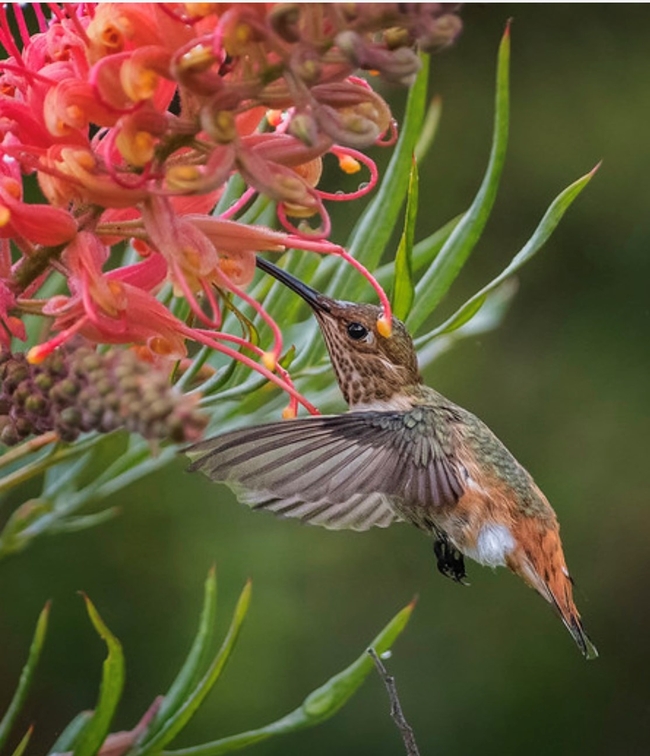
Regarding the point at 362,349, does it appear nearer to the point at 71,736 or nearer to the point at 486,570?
the point at 71,736

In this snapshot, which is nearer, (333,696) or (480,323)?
(333,696)

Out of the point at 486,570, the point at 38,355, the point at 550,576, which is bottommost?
the point at 486,570

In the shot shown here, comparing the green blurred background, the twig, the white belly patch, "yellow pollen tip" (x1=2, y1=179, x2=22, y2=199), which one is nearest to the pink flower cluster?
"yellow pollen tip" (x1=2, y1=179, x2=22, y2=199)

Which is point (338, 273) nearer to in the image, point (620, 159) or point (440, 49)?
point (440, 49)

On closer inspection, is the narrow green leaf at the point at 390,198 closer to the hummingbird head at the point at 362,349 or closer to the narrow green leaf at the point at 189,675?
the hummingbird head at the point at 362,349

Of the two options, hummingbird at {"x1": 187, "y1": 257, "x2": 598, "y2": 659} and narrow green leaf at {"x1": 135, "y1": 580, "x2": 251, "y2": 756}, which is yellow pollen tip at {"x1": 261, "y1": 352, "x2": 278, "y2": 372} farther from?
narrow green leaf at {"x1": 135, "y1": 580, "x2": 251, "y2": 756}

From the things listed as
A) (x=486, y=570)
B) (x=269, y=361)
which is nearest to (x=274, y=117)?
(x=269, y=361)
